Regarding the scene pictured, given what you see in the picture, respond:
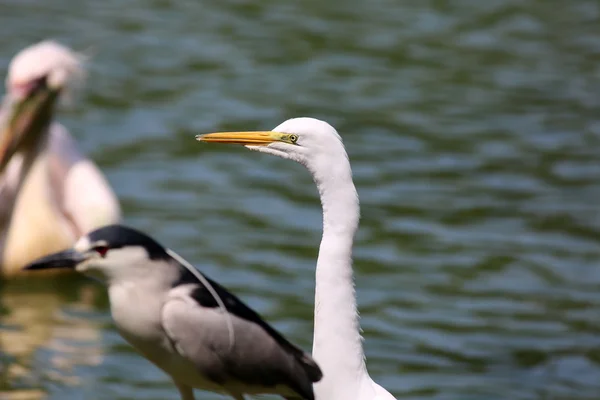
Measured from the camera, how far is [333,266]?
16.7 feet

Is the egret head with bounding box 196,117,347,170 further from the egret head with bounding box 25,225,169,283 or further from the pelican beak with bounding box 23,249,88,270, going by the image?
the pelican beak with bounding box 23,249,88,270

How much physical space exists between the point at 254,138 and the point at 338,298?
2.24 feet

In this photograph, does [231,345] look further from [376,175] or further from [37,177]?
[376,175]

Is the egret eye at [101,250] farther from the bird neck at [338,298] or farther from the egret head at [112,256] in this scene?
the bird neck at [338,298]

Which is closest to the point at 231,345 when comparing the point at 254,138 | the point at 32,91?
the point at 254,138

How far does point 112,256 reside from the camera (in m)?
5.67

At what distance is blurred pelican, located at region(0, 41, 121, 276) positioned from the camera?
927 cm

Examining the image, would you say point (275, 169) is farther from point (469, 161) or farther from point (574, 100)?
point (574, 100)

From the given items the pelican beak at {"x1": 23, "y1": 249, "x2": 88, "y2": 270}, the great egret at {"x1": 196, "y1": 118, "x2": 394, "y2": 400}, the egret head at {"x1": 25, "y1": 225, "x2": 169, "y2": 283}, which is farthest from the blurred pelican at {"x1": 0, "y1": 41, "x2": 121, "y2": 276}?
the great egret at {"x1": 196, "y1": 118, "x2": 394, "y2": 400}

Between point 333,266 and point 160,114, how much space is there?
23.0ft

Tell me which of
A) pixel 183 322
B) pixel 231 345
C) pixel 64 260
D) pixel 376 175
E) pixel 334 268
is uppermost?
pixel 334 268

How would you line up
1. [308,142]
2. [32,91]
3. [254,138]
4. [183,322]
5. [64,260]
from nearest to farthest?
[308,142], [254,138], [183,322], [64,260], [32,91]

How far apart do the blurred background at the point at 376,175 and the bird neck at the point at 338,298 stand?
8.62 feet

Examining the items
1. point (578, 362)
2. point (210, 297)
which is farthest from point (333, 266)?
point (578, 362)
